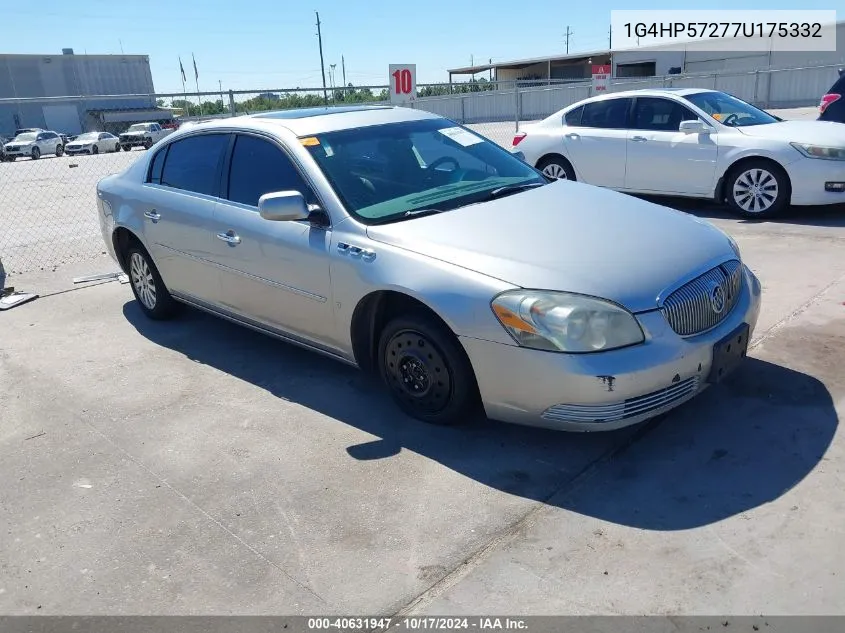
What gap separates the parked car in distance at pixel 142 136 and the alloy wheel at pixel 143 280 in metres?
30.1

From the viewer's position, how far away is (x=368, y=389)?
14.7 ft

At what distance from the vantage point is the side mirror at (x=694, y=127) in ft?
27.5

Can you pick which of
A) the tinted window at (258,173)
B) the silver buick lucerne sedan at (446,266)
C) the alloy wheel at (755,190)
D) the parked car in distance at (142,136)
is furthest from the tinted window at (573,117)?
the parked car in distance at (142,136)

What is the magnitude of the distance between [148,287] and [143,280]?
9 cm

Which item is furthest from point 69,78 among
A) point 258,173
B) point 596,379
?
point 596,379

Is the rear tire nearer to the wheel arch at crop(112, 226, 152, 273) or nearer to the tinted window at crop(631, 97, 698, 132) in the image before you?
the tinted window at crop(631, 97, 698, 132)

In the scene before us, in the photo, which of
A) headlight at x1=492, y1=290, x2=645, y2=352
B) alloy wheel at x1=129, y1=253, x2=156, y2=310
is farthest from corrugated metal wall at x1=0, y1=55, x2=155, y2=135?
headlight at x1=492, y1=290, x2=645, y2=352

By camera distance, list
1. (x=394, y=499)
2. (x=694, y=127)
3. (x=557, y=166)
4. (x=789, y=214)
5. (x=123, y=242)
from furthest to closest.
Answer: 1. (x=557, y=166)
2. (x=789, y=214)
3. (x=694, y=127)
4. (x=123, y=242)
5. (x=394, y=499)

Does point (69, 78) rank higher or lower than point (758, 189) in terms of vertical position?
higher

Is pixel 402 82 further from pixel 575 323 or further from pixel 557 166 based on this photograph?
pixel 575 323

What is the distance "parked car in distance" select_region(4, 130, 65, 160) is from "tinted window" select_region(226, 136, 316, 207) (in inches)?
1361

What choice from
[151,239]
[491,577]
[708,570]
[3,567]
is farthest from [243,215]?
[708,570]

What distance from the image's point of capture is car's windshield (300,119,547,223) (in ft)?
13.6

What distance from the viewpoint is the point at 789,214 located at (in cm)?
850
